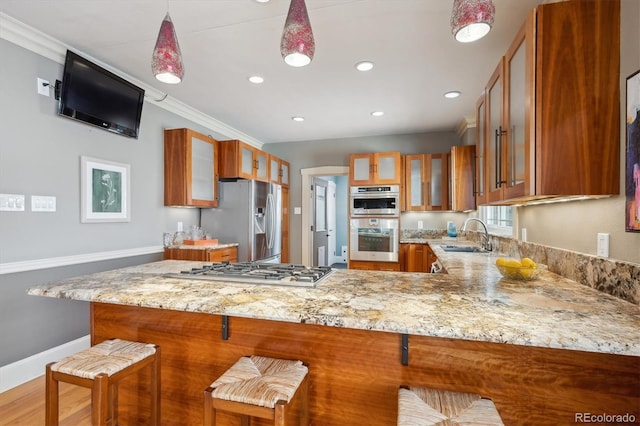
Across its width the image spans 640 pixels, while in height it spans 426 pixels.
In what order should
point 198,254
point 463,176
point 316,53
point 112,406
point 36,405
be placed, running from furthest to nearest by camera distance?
point 463,176 < point 198,254 < point 316,53 < point 36,405 < point 112,406

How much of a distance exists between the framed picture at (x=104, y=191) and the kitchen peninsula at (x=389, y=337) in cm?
142

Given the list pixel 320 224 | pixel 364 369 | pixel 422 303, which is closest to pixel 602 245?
pixel 422 303

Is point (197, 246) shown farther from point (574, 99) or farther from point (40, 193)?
point (574, 99)

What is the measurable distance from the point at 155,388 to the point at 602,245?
2.17 metres

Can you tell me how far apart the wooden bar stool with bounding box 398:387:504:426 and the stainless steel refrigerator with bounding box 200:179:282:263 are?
10.4 feet

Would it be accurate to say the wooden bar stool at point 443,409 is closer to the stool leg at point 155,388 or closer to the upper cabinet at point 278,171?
the stool leg at point 155,388

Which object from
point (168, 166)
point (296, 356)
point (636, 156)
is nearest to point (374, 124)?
point (168, 166)

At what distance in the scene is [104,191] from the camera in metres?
2.91

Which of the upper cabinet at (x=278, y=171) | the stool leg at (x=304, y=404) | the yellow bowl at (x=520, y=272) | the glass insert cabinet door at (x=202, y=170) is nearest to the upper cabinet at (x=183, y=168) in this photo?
the glass insert cabinet door at (x=202, y=170)

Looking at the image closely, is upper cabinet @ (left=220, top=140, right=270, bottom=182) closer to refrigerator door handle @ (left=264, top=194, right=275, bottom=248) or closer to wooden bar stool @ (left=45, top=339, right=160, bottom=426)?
refrigerator door handle @ (left=264, top=194, right=275, bottom=248)

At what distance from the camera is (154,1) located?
1987mm

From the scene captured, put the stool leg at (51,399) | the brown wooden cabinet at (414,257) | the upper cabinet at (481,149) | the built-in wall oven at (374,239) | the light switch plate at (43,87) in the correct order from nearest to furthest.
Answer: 1. the stool leg at (51,399)
2. the upper cabinet at (481,149)
3. the light switch plate at (43,87)
4. the brown wooden cabinet at (414,257)
5. the built-in wall oven at (374,239)

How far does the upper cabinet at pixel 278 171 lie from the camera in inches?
196

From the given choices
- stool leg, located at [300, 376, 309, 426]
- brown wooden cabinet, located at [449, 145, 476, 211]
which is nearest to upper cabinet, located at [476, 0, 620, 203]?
stool leg, located at [300, 376, 309, 426]
